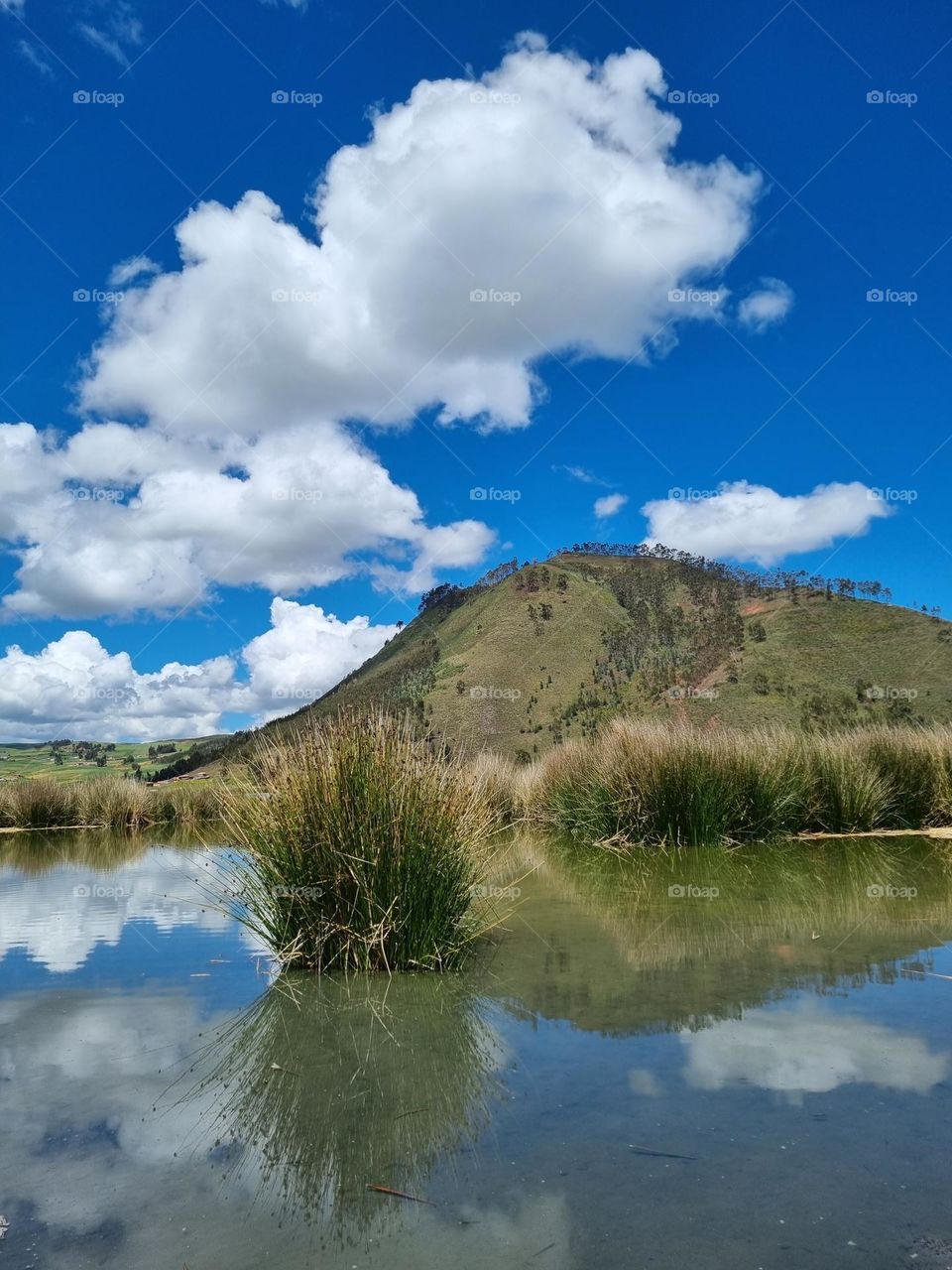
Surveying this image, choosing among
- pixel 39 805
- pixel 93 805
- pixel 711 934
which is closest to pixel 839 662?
pixel 93 805

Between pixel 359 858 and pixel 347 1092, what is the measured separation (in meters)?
1.66

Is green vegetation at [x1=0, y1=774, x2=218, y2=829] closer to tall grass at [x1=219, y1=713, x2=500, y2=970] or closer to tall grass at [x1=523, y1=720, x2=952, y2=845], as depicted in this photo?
tall grass at [x1=523, y1=720, x2=952, y2=845]

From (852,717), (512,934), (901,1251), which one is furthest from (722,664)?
(901,1251)

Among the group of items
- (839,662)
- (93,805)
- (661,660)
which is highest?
(661,660)

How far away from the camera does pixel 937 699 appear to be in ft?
153

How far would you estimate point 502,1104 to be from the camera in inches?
125

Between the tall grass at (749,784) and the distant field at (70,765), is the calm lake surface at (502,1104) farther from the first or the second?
the distant field at (70,765)

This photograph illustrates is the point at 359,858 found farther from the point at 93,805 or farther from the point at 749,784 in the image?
the point at 93,805

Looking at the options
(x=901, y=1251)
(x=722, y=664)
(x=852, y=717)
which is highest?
(x=722, y=664)

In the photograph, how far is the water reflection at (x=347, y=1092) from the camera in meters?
2.68

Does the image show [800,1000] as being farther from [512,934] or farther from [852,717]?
[852,717]

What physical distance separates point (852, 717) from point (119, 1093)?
4825cm

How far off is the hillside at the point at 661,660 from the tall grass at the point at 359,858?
2197 cm

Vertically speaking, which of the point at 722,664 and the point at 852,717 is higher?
the point at 722,664
